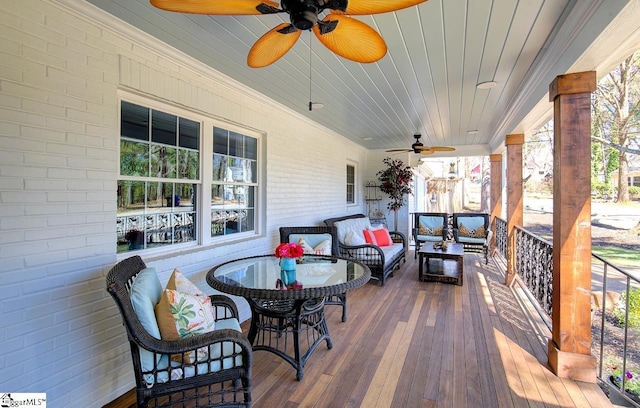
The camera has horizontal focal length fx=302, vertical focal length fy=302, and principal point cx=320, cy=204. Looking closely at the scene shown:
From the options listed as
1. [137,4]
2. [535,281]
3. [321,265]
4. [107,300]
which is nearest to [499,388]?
[321,265]

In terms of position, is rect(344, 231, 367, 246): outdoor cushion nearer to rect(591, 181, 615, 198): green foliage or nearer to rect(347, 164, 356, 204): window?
rect(347, 164, 356, 204): window

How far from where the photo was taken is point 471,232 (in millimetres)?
6547

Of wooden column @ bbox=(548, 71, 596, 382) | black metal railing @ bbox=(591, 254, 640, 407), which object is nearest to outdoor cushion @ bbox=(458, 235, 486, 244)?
black metal railing @ bbox=(591, 254, 640, 407)

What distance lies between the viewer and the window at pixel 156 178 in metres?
2.37

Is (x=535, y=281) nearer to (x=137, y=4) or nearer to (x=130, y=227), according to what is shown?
(x=130, y=227)

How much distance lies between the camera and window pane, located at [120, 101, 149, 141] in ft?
7.65

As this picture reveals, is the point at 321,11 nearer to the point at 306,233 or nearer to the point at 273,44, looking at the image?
the point at 273,44

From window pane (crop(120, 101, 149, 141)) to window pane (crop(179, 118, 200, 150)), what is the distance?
14.1 inches

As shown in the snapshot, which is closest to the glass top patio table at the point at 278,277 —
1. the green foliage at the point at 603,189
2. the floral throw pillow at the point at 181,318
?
the floral throw pillow at the point at 181,318

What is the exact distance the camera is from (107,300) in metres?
2.11

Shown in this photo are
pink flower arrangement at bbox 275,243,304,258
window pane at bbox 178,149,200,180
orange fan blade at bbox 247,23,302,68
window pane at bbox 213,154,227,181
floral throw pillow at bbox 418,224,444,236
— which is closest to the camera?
orange fan blade at bbox 247,23,302,68

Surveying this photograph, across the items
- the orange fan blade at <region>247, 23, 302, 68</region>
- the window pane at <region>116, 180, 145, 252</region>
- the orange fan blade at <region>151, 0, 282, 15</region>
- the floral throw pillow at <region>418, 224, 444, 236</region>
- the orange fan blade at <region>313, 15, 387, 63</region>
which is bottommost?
the floral throw pillow at <region>418, 224, 444, 236</region>

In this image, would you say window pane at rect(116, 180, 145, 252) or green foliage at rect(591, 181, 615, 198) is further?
green foliage at rect(591, 181, 615, 198)

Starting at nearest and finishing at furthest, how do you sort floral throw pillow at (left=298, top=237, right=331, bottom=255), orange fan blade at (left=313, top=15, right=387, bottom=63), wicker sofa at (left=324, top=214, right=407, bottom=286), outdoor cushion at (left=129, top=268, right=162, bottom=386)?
orange fan blade at (left=313, top=15, right=387, bottom=63)
outdoor cushion at (left=129, top=268, right=162, bottom=386)
floral throw pillow at (left=298, top=237, right=331, bottom=255)
wicker sofa at (left=324, top=214, right=407, bottom=286)
